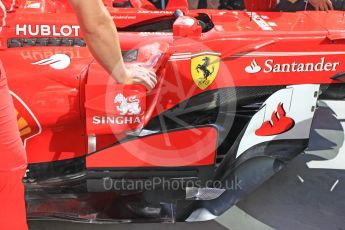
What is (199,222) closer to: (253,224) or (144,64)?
(253,224)

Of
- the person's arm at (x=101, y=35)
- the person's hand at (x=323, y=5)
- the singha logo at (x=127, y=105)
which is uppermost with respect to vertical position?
the person's arm at (x=101, y=35)

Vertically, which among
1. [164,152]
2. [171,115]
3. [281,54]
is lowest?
[164,152]

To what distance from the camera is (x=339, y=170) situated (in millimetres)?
2773

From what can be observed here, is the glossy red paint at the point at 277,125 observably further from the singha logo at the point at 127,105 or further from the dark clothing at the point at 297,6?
the dark clothing at the point at 297,6

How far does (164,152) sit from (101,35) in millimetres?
804

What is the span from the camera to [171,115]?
2.03 meters

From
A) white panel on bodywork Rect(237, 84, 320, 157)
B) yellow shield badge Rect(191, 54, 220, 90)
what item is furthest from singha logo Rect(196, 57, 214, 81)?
white panel on bodywork Rect(237, 84, 320, 157)

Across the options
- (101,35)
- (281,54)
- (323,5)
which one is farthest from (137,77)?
(323,5)

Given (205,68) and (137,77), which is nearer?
(137,77)

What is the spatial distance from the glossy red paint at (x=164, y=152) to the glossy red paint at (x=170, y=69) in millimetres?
30

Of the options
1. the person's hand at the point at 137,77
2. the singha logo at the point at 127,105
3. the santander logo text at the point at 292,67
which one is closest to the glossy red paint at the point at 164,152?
the singha logo at the point at 127,105

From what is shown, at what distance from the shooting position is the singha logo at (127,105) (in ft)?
5.96

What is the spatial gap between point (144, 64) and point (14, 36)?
2.42 feet

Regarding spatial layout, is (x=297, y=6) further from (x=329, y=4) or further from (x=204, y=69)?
(x=204, y=69)
